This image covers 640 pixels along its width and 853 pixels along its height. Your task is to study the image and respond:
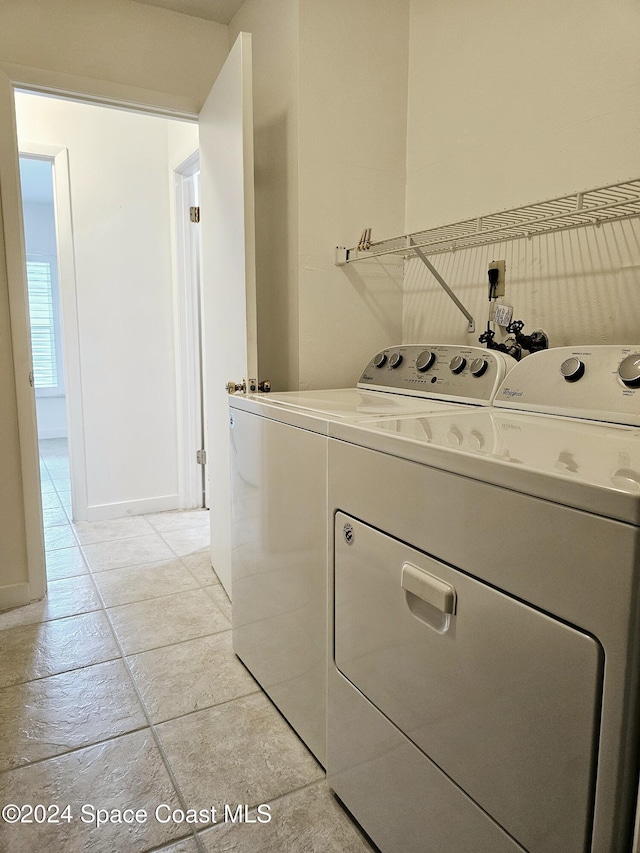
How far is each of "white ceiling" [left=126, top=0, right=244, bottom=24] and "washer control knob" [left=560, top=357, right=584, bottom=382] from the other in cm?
196

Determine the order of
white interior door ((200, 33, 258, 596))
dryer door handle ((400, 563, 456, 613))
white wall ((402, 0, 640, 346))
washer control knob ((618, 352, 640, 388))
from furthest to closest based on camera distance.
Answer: white interior door ((200, 33, 258, 596))
white wall ((402, 0, 640, 346))
washer control knob ((618, 352, 640, 388))
dryer door handle ((400, 563, 456, 613))

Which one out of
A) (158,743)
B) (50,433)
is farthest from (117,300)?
(50,433)

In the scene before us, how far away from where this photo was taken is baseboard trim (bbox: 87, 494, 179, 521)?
3.28m

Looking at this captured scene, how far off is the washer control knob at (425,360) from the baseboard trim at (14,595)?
180cm

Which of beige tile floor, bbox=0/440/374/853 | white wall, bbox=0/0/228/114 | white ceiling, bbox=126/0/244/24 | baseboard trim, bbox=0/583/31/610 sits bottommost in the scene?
beige tile floor, bbox=0/440/374/853

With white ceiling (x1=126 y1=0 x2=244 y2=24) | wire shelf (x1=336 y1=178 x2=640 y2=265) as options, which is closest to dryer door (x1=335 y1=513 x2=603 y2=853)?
wire shelf (x1=336 y1=178 x2=640 y2=265)

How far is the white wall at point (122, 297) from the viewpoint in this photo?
3066 mm

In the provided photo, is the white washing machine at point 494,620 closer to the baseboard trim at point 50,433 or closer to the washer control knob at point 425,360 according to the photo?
the washer control knob at point 425,360

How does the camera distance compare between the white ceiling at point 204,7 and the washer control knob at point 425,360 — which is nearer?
the washer control knob at point 425,360

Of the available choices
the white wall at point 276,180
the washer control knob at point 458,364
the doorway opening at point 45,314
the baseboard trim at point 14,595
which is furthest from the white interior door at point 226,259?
the doorway opening at point 45,314

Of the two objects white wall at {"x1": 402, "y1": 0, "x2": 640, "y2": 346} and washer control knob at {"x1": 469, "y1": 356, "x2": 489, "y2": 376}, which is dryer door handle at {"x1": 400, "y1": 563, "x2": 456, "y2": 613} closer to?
washer control knob at {"x1": 469, "y1": 356, "x2": 489, "y2": 376}

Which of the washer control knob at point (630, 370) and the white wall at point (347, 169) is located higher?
the white wall at point (347, 169)

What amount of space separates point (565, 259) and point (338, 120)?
0.95 meters

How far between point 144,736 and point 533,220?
1.67 metres
